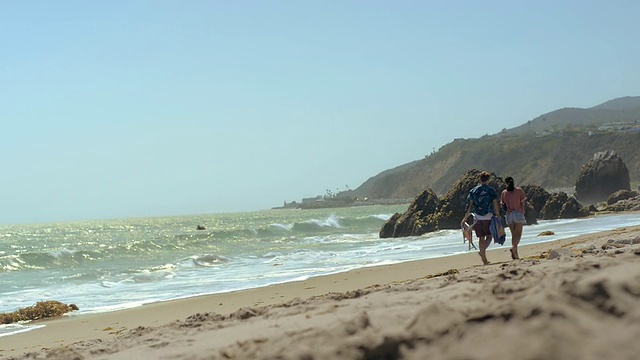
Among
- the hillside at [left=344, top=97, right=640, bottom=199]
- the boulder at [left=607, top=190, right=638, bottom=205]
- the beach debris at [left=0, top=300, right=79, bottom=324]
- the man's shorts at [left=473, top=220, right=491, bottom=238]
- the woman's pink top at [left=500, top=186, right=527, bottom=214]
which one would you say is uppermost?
the hillside at [left=344, top=97, right=640, bottom=199]

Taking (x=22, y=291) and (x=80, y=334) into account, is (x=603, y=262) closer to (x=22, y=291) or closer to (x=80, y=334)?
(x=80, y=334)

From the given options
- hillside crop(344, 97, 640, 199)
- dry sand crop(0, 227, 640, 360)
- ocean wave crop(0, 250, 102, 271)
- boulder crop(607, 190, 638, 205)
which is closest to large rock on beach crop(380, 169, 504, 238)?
ocean wave crop(0, 250, 102, 271)

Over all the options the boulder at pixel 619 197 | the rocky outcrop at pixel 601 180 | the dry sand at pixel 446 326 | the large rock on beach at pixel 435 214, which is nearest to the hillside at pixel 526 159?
the rocky outcrop at pixel 601 180

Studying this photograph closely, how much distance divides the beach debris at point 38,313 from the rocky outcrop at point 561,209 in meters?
24.9

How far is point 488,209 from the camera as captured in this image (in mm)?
10430

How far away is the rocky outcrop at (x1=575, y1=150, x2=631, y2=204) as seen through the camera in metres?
52.2

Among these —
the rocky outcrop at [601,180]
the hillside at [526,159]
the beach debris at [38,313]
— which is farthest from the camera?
the hillside at [526,159]

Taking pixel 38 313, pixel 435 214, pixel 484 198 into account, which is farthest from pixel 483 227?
pixel 435 214

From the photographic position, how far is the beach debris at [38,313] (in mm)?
10509

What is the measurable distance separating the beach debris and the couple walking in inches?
271

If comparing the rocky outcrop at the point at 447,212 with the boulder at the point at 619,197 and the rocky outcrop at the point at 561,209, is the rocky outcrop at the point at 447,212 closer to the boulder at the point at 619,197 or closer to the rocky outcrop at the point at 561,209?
the rocky outcrop at the point at 561,209

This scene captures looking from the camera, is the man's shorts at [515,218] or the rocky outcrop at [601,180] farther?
the rocky outcrop at [601,180]

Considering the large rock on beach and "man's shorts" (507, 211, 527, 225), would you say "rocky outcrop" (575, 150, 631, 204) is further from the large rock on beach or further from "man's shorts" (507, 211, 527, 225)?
"man's shorts" (507, 211, 527, 225)

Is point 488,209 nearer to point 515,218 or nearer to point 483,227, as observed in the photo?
point 483,227
